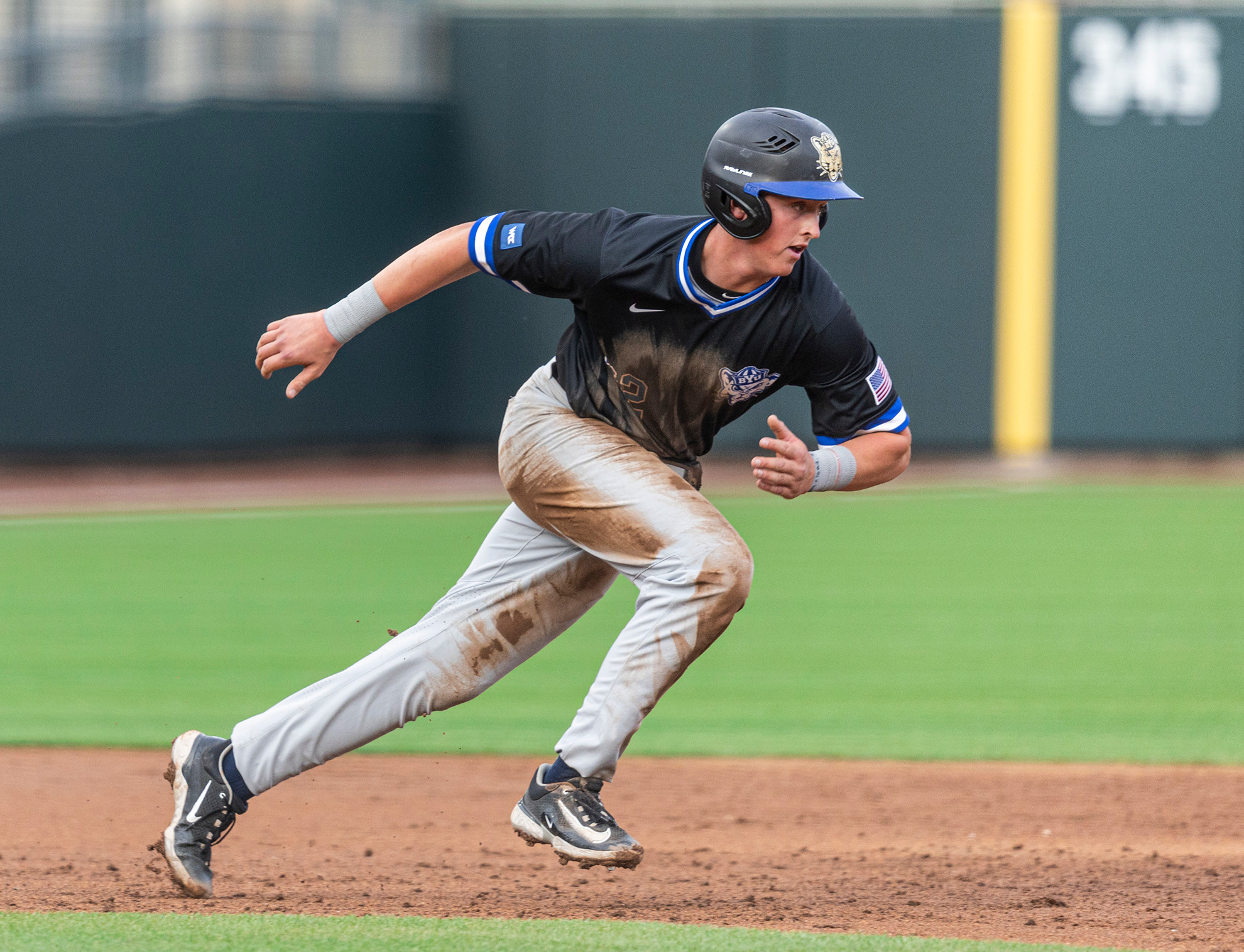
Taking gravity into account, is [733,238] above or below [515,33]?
below

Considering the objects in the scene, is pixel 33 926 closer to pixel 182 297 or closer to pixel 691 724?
pixel 691 724

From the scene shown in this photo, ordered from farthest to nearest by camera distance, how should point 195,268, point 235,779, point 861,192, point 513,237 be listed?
point 861,192 → point 195,268 → point 235,779 → point 513,237

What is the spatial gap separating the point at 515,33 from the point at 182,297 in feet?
18.3

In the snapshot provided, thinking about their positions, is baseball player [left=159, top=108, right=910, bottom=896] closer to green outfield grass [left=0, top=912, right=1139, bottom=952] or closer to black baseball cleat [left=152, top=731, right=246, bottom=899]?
black baseball cleat [left=152, top=731, right=246, bottom=899]

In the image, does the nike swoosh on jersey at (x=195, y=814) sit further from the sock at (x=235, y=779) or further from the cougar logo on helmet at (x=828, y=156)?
the cougar logo on helmet at (x=828, y=156)

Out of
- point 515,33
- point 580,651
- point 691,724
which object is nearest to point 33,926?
point 691,724

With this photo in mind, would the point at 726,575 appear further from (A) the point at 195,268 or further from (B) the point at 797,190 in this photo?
(A) the point at 195,268

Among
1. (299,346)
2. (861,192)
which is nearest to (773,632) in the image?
(299,346)

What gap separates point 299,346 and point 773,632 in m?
5.97

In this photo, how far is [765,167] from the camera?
13.5ft

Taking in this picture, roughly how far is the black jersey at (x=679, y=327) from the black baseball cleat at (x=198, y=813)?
1483 millimetres

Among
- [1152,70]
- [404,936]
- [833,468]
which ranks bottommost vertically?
[404,936]

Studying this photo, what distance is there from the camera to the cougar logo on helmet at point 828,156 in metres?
4.15

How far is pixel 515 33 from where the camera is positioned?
20719 millimetres
